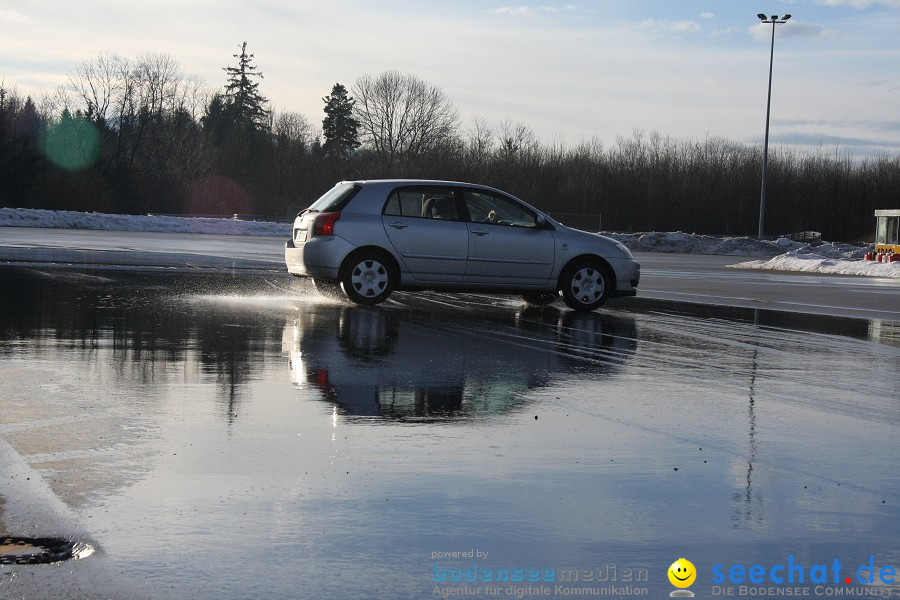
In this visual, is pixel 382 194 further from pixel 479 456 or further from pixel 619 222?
pixel 619 222

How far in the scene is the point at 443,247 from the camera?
1612 centimetres

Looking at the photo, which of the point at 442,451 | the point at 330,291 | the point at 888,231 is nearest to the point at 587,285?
the point at 330,291

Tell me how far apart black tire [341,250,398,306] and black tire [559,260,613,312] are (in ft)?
7.80

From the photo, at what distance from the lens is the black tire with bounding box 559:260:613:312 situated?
54.1ft

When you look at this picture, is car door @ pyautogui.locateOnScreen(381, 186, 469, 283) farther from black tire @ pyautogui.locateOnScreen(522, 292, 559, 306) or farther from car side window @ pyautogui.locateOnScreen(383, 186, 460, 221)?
black tire @ pyautogui.locateOnScreen(522, 292, 559, 306)

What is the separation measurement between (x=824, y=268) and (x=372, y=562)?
31751 millimetres

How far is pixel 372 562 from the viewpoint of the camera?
4.60 metres

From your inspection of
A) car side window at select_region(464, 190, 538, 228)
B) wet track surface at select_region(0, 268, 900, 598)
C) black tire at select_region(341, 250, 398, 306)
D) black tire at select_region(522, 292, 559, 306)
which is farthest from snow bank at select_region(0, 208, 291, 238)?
wet track surface at select_region(0, 268, 900, 598)

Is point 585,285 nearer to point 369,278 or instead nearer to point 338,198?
point 369,278

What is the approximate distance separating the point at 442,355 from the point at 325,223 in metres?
5.42

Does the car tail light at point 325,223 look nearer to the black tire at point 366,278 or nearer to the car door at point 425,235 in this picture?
the black tire at point 366,278

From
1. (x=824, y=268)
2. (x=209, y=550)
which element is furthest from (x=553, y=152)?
(x=209, y=550)

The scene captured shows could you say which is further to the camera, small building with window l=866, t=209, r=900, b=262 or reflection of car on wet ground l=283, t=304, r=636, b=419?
small building with window l=866, t=209, r=900, b=262

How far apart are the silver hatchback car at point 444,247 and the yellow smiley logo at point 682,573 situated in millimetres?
11559
